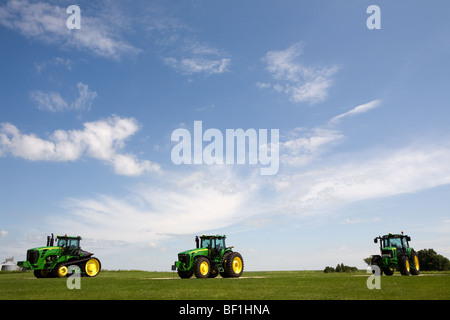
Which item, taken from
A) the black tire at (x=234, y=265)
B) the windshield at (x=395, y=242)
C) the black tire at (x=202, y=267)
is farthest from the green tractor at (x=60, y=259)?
the windshield at (x=395, y=242)

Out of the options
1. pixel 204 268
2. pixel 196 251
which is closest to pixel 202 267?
pixel 204 268

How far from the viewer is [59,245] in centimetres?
2403

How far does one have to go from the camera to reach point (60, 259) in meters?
23.6

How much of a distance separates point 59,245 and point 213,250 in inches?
421

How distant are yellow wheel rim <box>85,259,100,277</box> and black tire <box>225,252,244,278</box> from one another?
33.4ft

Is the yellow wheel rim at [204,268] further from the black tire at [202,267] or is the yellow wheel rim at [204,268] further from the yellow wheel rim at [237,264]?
the yellow wheel rim at [237,264]

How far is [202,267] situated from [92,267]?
32.0 feet

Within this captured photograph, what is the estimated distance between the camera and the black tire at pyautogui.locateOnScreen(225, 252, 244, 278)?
21.2 metres

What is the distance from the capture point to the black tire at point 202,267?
19.5 m

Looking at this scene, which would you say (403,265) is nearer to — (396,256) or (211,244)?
(396,256)
